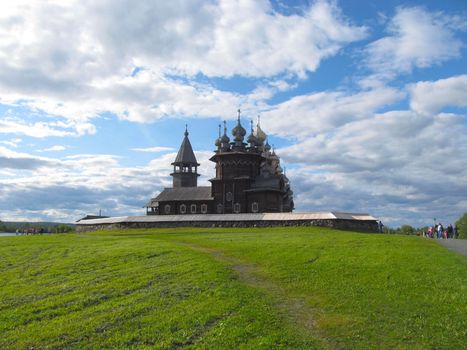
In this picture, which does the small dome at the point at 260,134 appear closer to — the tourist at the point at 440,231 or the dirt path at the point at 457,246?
the tourist at the point at 440,231

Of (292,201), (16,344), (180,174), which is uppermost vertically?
(180,174)

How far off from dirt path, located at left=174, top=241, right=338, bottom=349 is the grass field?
0.09 ft

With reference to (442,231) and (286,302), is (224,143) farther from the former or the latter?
(286,302)

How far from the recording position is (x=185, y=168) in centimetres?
6888

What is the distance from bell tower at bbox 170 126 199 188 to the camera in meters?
68.0

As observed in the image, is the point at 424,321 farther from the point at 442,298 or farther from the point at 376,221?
the point at 376,221

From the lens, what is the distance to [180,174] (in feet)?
224

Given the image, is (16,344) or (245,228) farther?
(245,228)

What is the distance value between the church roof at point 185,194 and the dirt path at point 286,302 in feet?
132

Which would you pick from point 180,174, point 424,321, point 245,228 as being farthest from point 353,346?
point 180,174

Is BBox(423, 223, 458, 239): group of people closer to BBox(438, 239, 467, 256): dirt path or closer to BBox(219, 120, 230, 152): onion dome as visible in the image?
BBox(438, 239, 467, 256): dirt path

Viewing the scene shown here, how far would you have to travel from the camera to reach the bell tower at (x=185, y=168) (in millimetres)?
68000

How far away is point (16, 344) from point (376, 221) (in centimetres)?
3398

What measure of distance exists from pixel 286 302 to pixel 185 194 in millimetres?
47781
